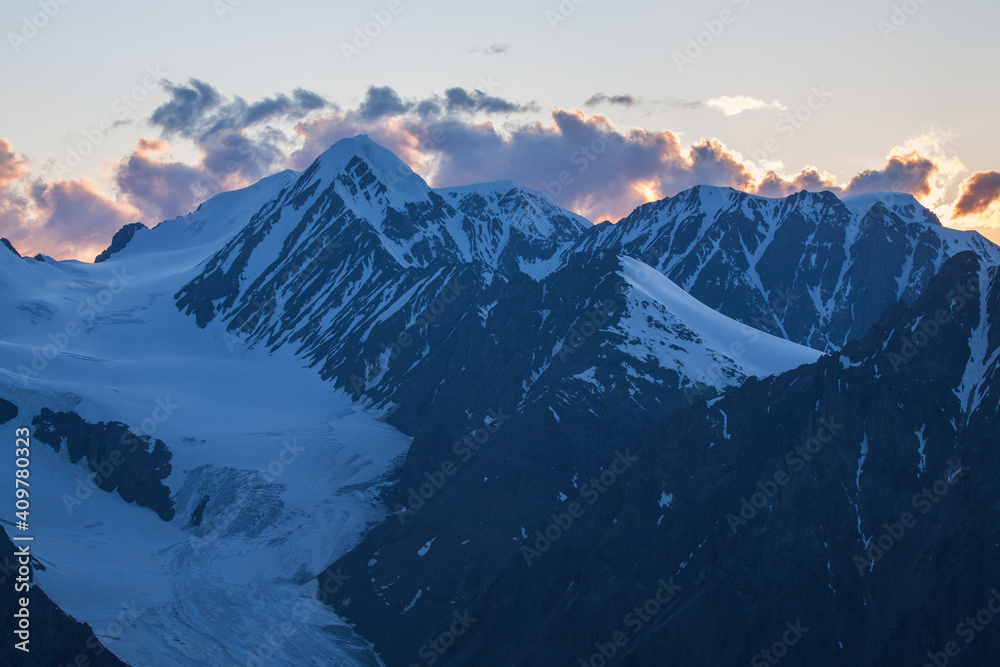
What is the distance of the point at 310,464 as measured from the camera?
176500mm

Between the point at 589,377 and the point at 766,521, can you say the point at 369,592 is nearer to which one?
the point at 589,377

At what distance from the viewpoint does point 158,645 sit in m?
114

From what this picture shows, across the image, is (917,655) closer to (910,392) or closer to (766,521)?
(766,521)

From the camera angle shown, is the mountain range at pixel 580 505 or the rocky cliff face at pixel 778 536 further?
the mountain range at pixel 580 505

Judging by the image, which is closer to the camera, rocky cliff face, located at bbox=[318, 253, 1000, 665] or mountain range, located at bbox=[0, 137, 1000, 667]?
rocky cliff face, located at bbox=[318, 253, 1000, 665]

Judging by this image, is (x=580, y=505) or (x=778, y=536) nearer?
(x=778, y=536)

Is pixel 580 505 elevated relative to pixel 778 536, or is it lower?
lower

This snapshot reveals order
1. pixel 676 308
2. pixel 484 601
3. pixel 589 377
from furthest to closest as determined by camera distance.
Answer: pixel 676 308 → pixel 589 377 → pixel 484 601

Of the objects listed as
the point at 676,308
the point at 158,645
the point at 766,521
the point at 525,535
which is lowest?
the point at 158,645

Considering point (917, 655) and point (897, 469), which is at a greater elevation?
point (897, 469)

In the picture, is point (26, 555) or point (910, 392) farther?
point (910, 392)

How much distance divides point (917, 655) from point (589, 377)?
7016 cm

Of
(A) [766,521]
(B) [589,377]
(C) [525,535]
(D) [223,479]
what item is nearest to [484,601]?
(C) [525,535]

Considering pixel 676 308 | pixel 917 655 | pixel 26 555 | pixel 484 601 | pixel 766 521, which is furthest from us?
pixel 676 308
